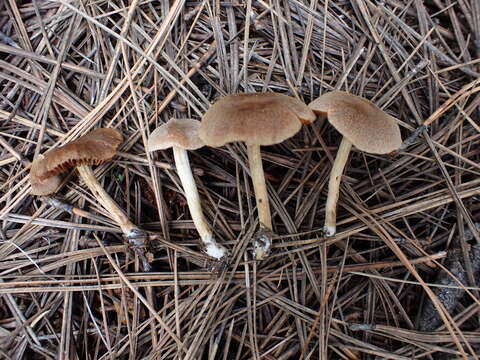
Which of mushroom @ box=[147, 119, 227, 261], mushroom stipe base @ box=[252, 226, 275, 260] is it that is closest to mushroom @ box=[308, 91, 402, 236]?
mushroom stipe base @ box=[252, 226, 275, 260]

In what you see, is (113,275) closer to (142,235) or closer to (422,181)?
(142,235)

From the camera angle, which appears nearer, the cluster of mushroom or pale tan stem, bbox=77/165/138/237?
the cluster of mushroom

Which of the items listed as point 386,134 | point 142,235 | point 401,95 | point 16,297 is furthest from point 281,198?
point 16,297

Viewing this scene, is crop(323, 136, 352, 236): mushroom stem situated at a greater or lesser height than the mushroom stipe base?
greater

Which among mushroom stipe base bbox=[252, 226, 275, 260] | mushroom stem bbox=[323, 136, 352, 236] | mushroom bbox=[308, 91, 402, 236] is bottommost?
Answer: mushroom stipe base bbox=[252, 226, 275, 260]

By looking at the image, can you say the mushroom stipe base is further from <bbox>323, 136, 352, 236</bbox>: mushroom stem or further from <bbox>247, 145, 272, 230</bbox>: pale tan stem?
<bbox>323, 136, 352, 236</bbox>: mushroom stem

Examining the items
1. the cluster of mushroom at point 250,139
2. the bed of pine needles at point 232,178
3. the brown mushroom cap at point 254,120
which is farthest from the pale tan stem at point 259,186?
the brown mushroom cap at point 254,120

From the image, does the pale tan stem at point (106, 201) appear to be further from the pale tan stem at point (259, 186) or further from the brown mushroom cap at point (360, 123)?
the brown mushroom cap at point (360, 123)
